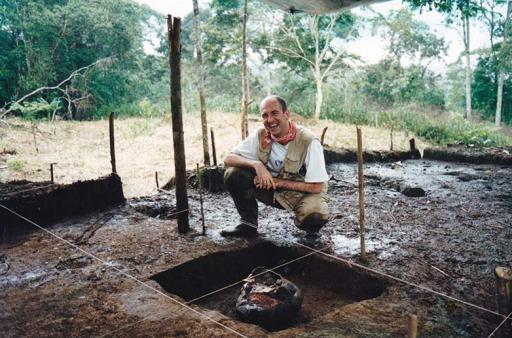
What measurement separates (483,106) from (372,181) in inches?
758

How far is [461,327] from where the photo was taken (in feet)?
7.13

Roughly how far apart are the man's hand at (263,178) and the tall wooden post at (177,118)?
0.75 meters

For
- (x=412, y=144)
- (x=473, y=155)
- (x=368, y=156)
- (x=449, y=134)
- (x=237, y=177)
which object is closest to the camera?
(x=237, y=177)

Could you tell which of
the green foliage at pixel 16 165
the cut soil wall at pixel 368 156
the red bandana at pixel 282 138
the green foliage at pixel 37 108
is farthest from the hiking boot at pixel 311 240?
the green foliage at pixel 37 108

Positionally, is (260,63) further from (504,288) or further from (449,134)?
(504,288)

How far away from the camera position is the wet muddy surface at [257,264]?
7.30 feet

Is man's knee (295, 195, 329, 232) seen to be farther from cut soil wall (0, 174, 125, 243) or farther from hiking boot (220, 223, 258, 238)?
cut soil wall (0, 174, 125, 243)

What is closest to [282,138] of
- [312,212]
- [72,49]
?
[312,212]

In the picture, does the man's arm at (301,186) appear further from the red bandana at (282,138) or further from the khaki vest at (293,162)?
the red bandana at (282,138)

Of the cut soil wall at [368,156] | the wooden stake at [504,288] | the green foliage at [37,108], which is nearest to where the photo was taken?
the wooden stake at [504,288]

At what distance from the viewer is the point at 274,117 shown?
3381 millimetres

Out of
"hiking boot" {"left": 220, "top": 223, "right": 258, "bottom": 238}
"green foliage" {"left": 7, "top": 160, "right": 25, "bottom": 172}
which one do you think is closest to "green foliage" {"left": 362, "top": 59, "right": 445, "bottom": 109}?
"green foliage" {"left": 7, "top": 160, "right": 25, "bottom": 172}

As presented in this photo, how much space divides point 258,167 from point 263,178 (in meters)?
0.13

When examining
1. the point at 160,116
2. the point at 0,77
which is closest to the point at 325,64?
the point at 160,116
